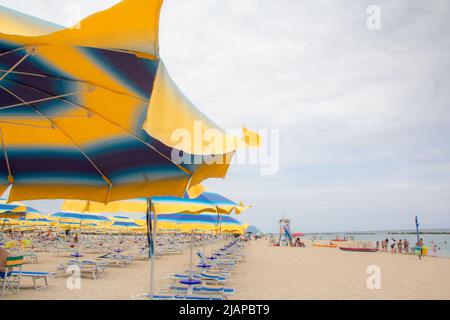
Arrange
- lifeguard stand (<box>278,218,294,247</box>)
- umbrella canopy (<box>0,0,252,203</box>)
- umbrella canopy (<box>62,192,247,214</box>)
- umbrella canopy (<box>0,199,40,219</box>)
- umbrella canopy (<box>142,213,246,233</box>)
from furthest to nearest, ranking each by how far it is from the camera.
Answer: lifeguard stand (<box>278,218,294,247</box>)
umbrella canopy (<box>0,199,40,219</box>)
umbrella canopy (<box>142,213,246,233</box>)
umbrella canopy (<box>62,192,247,214</box>)
umbrella canopy (<box>0,0,252,203</box>)

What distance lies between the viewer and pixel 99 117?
9.27 feet

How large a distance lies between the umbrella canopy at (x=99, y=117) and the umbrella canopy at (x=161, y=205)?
197 centimetres

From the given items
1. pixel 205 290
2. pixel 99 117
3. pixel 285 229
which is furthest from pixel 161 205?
pixel 285 229

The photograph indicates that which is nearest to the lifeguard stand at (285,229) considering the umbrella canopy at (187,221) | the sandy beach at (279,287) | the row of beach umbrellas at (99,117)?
the sandy beach at (279,287)

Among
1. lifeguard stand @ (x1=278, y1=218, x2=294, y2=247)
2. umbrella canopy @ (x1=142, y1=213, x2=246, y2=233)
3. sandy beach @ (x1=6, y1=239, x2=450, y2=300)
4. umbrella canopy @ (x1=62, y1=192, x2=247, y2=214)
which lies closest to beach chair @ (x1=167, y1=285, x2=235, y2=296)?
sandy beach @ (x1=6, y1=239, x2=450, y2=300)

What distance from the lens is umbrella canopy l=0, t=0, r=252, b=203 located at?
5.37 feet

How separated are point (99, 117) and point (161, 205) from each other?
2796 millimetres

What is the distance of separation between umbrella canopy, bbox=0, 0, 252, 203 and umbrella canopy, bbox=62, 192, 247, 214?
1.97 meters

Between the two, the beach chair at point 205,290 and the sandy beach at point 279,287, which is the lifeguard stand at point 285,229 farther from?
the beach chair at point 205,290

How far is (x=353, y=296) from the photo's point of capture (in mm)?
9039

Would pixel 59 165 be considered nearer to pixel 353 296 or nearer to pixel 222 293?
pixel 222 293

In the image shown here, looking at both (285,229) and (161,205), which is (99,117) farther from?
(285,229)

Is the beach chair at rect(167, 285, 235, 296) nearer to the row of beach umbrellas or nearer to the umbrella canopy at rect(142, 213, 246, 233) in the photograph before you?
the umbrella canopy at rect(142, 213, 246, 233)
